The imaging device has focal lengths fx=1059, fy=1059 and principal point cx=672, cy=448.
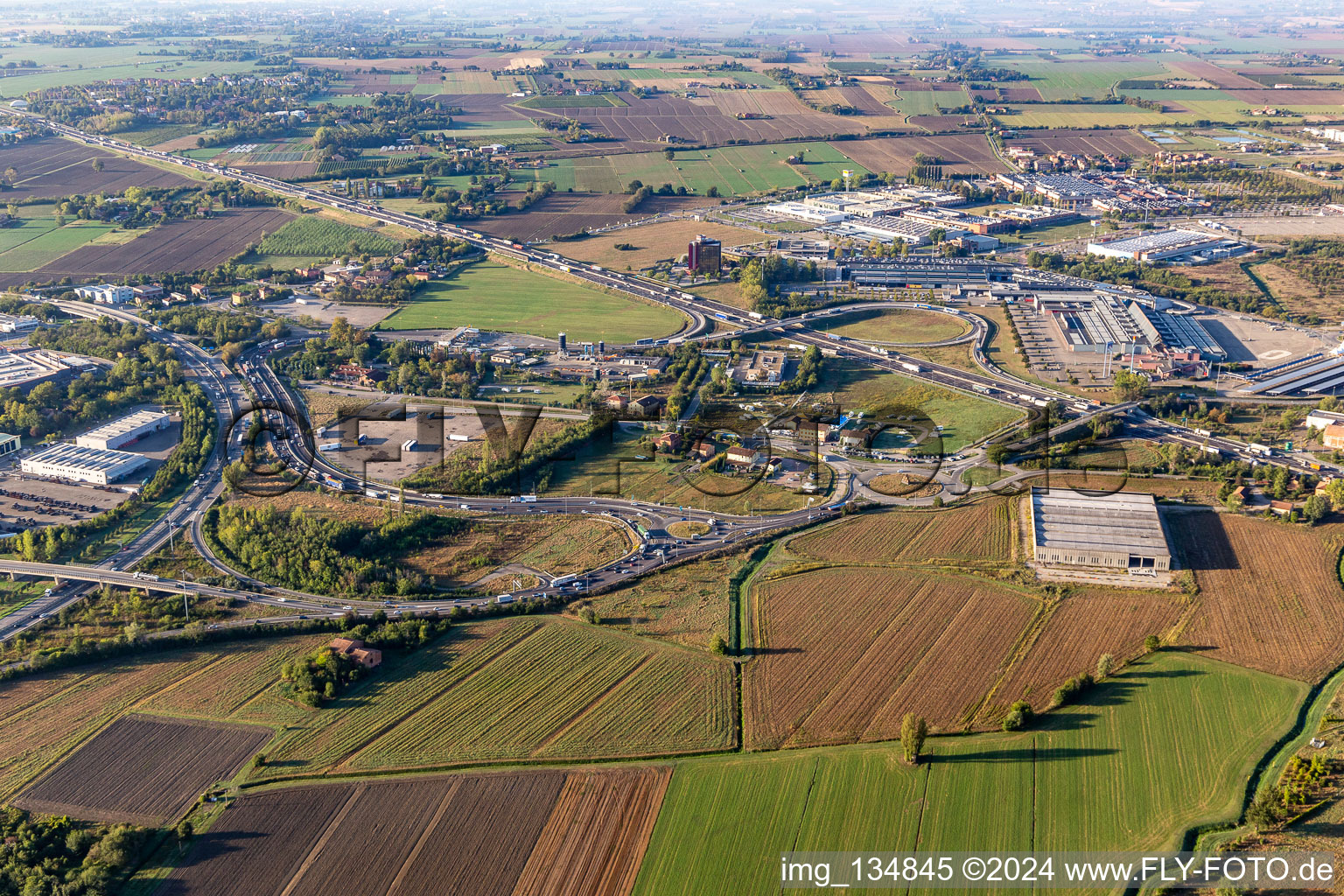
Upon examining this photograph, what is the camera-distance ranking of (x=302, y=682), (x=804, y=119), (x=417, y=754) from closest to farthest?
(x=417, y=754) → (x=302, y=682) → (x=804, y=119)

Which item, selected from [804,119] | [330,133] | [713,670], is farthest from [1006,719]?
[804,119]

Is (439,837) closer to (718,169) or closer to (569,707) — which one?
(569,707)

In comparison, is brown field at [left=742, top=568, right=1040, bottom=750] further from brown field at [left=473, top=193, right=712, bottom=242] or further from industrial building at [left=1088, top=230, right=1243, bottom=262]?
industrial building at [left=1088, top=230, right=1243, bottom=262]

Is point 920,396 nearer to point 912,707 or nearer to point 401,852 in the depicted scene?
point 912,707

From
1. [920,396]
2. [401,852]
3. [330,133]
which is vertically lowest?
[401,852]

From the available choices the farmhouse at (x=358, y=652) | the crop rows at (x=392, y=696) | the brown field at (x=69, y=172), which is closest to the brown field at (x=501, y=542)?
the crop rows at (x=392, y=696)

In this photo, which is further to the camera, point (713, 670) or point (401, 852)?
point (713, 670)

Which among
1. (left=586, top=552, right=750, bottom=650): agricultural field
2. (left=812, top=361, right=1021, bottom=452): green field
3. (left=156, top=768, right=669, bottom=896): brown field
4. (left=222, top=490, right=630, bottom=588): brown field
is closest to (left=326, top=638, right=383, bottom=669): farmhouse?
(left=222, top=490, right=630, bottom=588): brown field
